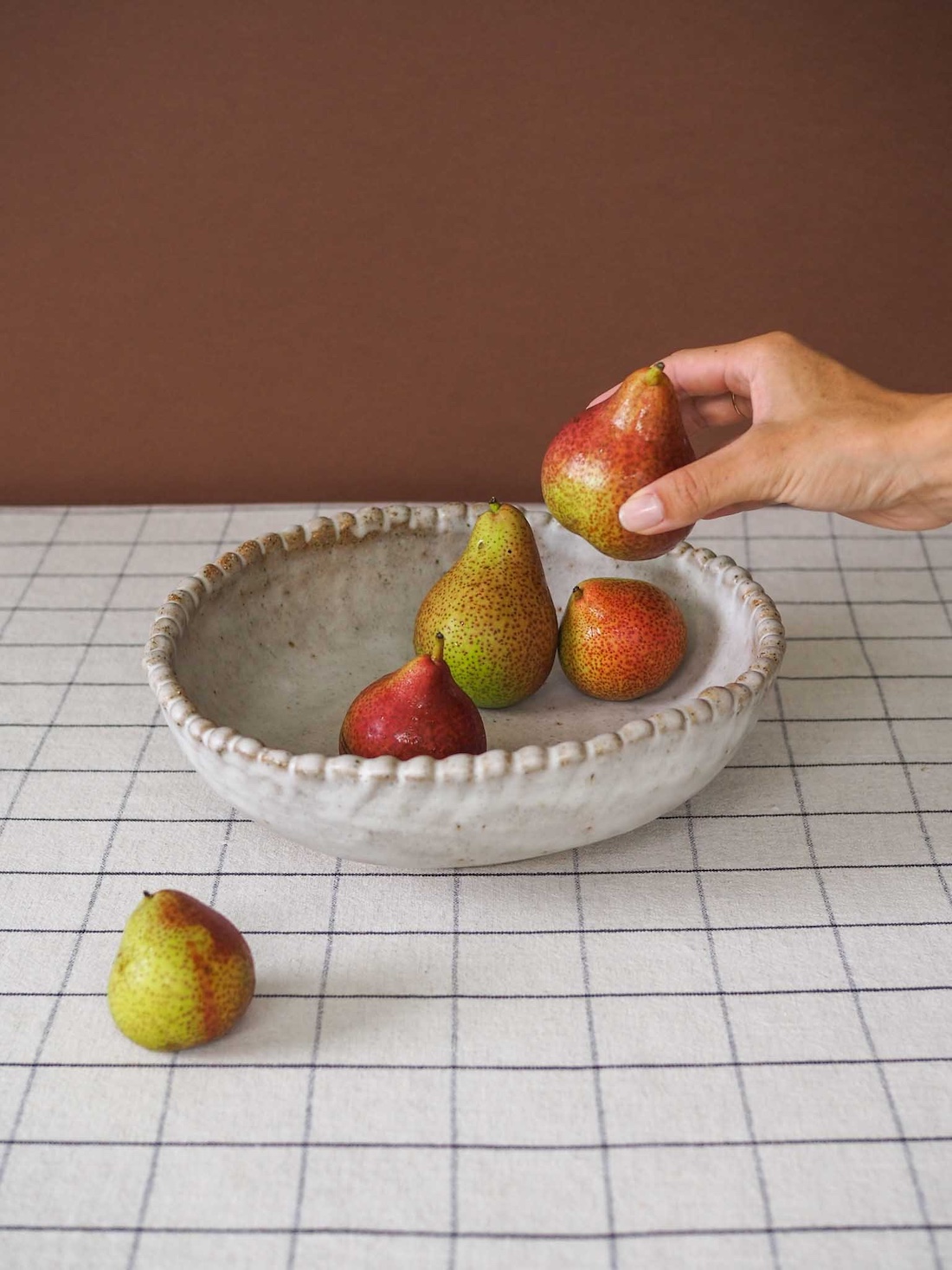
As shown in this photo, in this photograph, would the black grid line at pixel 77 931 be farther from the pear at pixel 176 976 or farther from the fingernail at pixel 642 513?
the fingernail at pixel 642 513

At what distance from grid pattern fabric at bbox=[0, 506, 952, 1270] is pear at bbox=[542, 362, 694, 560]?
0.86ft

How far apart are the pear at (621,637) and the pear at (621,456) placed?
7 cm

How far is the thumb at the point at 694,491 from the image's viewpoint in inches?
39.3

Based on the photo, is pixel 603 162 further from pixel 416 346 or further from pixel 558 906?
pixel 558 906

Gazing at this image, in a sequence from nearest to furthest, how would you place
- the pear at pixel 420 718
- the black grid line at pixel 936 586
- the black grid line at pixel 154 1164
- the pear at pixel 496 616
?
the black grid line at pixel 154 1164
the pear at pixel 420 718
the pear at pixel 496 616
the black grid line at pixel 936 586

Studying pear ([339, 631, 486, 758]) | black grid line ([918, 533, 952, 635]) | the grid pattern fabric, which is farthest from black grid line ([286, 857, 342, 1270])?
black grid line ([918, 533, 952, 635])

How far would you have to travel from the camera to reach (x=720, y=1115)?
84cm

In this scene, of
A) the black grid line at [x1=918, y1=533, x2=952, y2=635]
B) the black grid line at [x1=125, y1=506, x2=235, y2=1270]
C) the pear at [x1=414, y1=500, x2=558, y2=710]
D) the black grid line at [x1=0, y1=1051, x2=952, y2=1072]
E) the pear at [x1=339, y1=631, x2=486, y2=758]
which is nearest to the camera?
the black grid line at [x1=125, y1=506, x2=235, y2=1270]

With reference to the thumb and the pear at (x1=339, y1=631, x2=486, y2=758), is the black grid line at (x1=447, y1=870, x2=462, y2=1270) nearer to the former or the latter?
Answer: the pear at (x1=339, y1=631, x2=486, y2=758)

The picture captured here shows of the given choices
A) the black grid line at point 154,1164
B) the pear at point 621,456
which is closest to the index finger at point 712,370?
the pear at point 621,456

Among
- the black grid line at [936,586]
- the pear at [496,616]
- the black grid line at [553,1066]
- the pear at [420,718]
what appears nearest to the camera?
the black grid line at [553,1066]

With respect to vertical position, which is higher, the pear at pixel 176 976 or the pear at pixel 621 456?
the pear at pixel 621 456

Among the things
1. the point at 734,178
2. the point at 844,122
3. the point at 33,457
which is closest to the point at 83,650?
the point at 33,457

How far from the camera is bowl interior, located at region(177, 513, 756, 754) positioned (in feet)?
3.75
